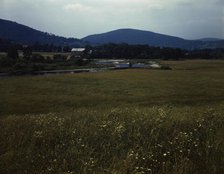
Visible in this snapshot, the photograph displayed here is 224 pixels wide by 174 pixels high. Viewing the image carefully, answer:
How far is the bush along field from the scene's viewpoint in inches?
242

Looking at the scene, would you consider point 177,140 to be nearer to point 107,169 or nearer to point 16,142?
point 107,169

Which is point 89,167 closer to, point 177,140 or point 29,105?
point 177,140

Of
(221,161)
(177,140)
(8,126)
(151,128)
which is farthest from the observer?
(8,126)

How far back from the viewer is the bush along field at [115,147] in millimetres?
6148

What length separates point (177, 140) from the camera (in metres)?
7.47

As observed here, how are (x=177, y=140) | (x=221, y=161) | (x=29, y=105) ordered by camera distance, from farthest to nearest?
(x=29, y=105) → (x=177, y=140) → (x=221, y=161)

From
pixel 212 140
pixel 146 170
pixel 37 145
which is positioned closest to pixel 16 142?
pixel 37 145

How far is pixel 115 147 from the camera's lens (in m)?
7.18

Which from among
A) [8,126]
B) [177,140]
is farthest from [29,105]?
[177,140]

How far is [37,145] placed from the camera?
7.57m

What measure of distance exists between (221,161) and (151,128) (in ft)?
7.91

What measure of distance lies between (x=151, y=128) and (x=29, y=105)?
35.3 metres

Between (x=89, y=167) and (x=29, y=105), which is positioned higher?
(x=89, y=167)

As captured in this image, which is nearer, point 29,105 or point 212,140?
point 212,140
